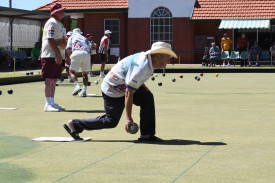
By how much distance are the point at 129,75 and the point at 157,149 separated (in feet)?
2.85

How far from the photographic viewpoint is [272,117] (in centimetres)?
1095

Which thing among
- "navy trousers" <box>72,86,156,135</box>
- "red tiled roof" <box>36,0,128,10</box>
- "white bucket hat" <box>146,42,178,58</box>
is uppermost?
"red tiled roof" <box>36,0,128,10</box>

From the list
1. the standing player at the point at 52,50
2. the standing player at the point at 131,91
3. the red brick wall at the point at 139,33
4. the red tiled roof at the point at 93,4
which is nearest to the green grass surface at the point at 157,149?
the standing player at the point at 131,91

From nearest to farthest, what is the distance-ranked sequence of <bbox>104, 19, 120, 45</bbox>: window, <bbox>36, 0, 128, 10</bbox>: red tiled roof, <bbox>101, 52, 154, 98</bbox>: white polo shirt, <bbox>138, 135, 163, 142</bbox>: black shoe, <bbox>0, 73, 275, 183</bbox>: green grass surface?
1. <bbox>0, 73, 275, 183</bbox>: green grass surface
2. <bbox>101, 52, 154, 98</bbox>: white polo shirt
3. <bbox>138, 135, 163, 142</bbox>: black shoe
4. <bbox>36, 0, 128, 10</bbox>: red tiled roof
5. <bbox>104, 19, 120, 45</bbox>: window

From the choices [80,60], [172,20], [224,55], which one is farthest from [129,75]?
[172,20]

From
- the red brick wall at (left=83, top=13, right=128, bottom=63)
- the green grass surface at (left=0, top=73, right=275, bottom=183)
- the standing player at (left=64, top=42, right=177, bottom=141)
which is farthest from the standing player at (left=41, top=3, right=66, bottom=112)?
the red brick wall at (left=83, top=13, right=128, bottom=63)

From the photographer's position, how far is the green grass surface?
6.27 meters

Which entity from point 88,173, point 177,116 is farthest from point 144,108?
point 177,116

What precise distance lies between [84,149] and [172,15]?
30.8 meters

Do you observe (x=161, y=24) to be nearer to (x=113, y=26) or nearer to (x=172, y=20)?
(x=172, y=20)

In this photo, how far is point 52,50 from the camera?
11.9 meters

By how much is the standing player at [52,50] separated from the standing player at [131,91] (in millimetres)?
3625

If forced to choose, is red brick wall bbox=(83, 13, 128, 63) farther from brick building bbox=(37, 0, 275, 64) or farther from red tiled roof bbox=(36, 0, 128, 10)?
red tiled roof bbox=(36, 0, 128, 10)

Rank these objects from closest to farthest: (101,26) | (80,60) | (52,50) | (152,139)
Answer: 1. (152,139)
2. (52,50)
3. (80,60)
4. (101,26)
